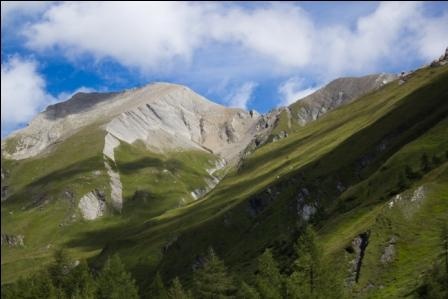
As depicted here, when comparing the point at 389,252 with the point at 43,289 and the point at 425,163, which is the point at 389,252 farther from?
the point at 43,289

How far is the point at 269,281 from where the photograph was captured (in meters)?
108

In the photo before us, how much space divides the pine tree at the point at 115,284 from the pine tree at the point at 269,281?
33.3 meters

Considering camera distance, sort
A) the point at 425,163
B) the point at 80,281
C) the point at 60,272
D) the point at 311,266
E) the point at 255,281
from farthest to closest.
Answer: the point at 425,163 < the point at 60,272 < the point at 80,281 < the point at 255,281 < the point at 311,266

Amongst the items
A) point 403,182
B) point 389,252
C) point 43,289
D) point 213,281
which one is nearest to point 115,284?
point 43,289

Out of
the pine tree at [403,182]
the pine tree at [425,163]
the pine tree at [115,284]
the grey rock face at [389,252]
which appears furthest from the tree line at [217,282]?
the pine tree at [425,163]

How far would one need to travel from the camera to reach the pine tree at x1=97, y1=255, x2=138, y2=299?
127m

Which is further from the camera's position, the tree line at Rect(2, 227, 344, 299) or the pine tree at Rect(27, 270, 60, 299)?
the pine tree at Rect(27, 270, 60, 299)

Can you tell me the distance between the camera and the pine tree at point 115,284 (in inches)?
4987

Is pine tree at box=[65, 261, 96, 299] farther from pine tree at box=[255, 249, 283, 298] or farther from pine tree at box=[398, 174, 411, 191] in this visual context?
pine tree at box=[398, 174, 411, 191]

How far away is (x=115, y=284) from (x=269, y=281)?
133ft

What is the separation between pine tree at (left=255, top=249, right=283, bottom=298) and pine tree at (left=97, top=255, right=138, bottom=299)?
3332cm

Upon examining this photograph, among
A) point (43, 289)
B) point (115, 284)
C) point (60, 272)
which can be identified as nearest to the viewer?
point (43, 289)

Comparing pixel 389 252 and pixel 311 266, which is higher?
pixel 311 266

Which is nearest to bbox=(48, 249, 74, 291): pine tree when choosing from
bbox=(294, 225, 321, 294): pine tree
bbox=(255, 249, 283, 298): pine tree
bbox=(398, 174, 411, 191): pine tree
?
bbox=(255, 249, 283, 298): pine tree
